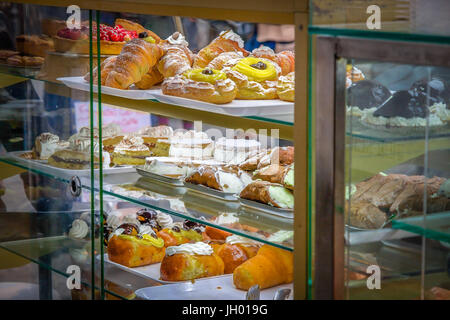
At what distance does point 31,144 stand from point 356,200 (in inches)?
57.1

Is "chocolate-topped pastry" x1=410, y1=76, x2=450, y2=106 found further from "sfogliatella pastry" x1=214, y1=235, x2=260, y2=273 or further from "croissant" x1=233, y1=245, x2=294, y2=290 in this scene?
"sfogliatella pastry" x1=214, y1=235, x2=260, y2=273

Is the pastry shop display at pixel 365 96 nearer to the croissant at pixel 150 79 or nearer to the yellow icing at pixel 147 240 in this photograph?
the croissant at pixel 150 79

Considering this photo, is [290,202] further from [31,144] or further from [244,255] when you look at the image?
[31,144]

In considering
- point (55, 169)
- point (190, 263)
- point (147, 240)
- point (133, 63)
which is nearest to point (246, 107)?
point (133, 63)

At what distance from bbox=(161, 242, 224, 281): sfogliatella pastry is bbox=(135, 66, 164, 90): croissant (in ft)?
1.82

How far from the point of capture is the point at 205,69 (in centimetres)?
199

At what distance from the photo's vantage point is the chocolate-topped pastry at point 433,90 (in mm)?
1353

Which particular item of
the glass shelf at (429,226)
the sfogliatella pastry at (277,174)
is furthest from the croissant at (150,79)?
the glass shelf at (429,226)

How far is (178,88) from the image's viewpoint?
1.94m

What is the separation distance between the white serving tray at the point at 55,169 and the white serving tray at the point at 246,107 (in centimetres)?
43

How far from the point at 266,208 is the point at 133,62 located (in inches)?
26.2

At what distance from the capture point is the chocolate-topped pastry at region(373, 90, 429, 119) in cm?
138

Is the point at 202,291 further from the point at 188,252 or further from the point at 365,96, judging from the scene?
the point at 365,96
